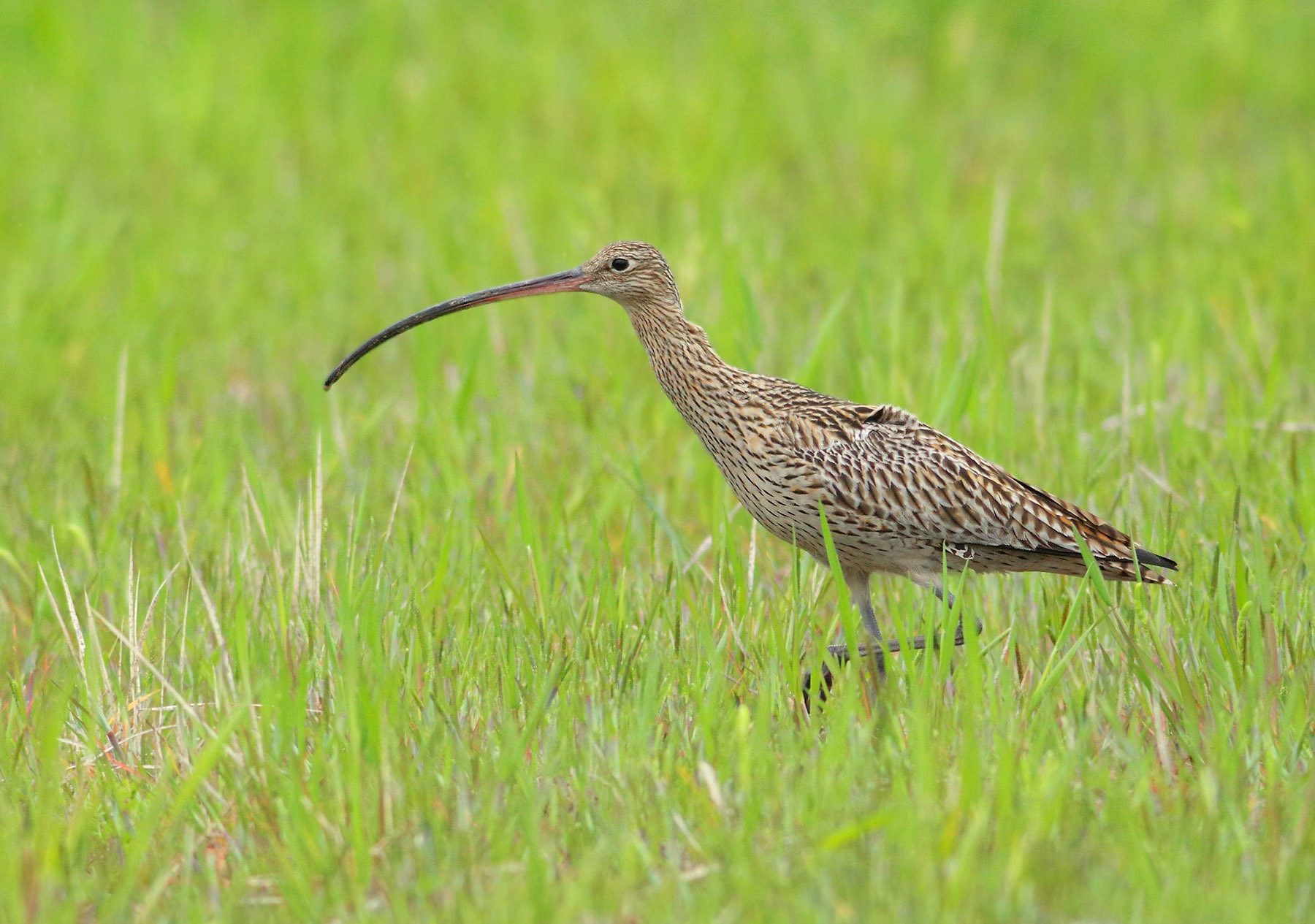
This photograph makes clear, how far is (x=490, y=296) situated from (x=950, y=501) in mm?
1438

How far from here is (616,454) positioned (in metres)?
5.94

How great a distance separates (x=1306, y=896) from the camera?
10.0ft

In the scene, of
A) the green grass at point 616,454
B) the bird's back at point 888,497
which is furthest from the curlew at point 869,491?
the green grass at point 616,454

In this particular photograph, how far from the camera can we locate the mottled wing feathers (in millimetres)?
4566

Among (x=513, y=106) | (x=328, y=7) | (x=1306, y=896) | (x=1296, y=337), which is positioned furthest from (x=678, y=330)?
(x=328, y=7)

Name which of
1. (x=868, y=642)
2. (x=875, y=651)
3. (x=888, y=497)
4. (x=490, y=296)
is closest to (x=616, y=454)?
(x=490, y=296)

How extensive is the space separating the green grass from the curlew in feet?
0.50

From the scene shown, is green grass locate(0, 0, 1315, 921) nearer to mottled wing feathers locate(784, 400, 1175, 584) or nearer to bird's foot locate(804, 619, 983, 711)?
bird's foot locate(804, 619, 983, 711)

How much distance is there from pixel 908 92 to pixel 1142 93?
1.63 meters

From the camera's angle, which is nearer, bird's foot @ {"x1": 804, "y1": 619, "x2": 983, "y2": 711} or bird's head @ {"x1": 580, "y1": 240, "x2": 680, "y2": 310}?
bird's foot @ {"x1": 804, "y1": 619, "x2": 983, "y2": 711}

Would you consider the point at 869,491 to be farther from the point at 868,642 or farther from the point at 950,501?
the point at 868,642

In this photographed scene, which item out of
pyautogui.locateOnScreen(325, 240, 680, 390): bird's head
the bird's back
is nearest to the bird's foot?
the bird's back

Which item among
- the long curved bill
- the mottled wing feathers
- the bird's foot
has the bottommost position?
the bird's foot

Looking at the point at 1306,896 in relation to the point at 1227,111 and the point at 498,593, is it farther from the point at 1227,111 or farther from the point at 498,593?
the point at 1227,111
